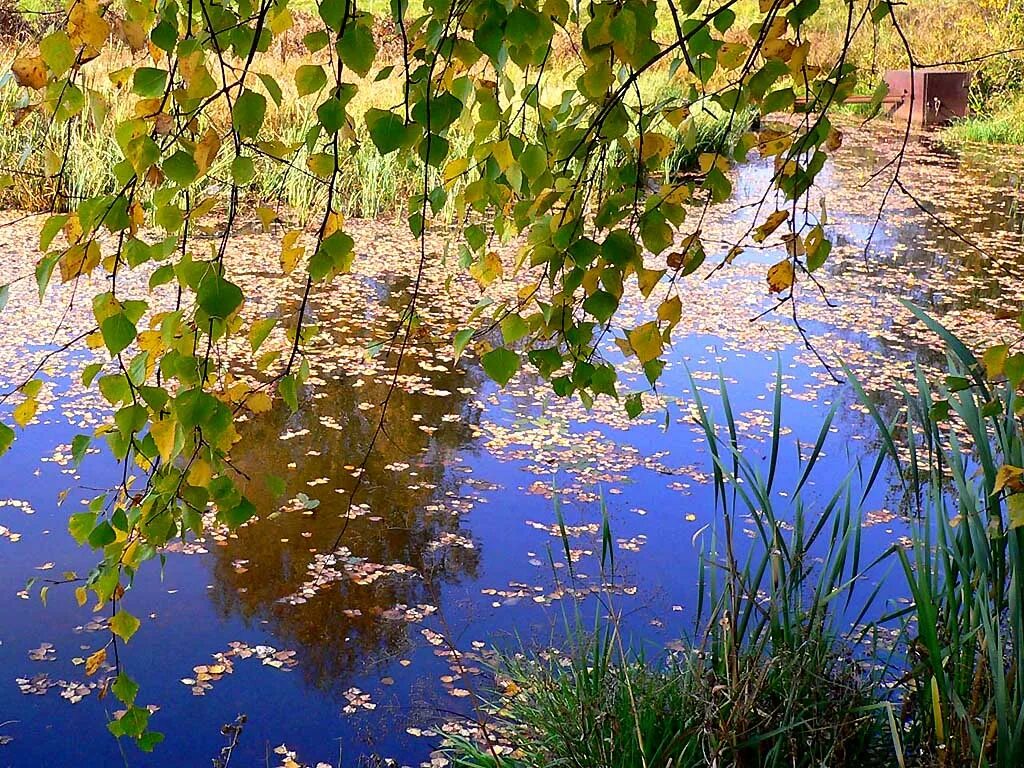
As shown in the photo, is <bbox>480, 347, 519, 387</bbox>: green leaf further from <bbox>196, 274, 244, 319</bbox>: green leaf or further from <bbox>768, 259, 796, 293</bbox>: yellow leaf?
<bbox>768, 259, 796, 293</bbox>: yellow leaf

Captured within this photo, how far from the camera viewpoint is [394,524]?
3.05 m

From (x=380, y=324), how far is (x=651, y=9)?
394 cm

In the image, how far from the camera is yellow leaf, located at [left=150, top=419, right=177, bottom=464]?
812 mm

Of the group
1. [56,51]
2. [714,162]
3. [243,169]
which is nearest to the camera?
[56,51]

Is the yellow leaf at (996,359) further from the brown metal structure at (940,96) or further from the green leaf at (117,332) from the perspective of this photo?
the brown metal structure at (940,96)

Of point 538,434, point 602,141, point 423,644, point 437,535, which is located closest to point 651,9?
point 602,141

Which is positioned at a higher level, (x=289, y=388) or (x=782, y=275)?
(x=782, y=275)

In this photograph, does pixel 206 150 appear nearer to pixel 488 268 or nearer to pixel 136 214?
pixel 136 214

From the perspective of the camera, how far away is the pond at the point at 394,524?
228 cm

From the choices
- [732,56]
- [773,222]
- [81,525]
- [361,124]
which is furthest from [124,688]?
[361,124]

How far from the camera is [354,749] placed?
218 cm

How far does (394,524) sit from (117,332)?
2.29 metres

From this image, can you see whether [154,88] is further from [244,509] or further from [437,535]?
[437,535]

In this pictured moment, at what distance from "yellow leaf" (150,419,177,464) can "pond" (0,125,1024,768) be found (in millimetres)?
302
